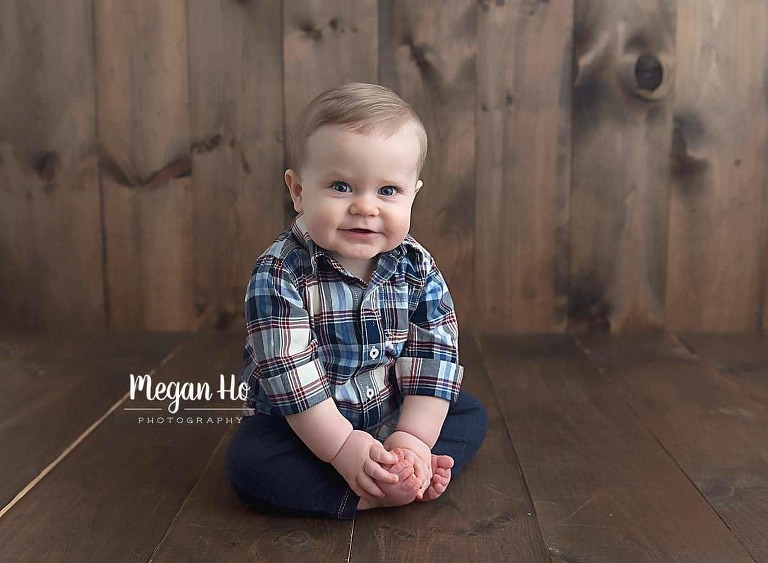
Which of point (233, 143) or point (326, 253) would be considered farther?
point (233, 143)

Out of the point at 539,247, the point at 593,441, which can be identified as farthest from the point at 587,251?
the point at 593,441

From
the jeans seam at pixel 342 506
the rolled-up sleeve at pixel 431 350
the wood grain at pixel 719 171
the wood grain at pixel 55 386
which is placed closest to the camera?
the jeans seam at pixel 342 506

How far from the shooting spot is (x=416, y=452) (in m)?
1.09

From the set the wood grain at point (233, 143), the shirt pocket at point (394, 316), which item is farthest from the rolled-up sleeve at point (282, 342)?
the wood grain at point (233, 143)

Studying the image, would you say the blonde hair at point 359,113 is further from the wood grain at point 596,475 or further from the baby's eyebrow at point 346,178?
the wood grain at point 596,475

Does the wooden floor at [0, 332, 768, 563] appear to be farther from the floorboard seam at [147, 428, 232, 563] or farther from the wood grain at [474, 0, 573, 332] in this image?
the wood grain at [474, 0, 573, 332]

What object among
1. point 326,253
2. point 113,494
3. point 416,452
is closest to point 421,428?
point 416,452

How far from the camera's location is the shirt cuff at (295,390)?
1061 millimetres

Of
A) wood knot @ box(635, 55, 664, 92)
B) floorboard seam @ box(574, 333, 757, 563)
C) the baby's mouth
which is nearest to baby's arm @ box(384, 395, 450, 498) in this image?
the baby's mouth

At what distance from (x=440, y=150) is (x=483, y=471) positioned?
97cm

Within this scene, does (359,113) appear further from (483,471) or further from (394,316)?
(483,471)

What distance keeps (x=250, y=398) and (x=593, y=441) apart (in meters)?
0.51

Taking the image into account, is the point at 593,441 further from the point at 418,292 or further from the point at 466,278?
the point at 466,278

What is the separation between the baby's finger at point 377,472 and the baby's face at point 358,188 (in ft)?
0.80
